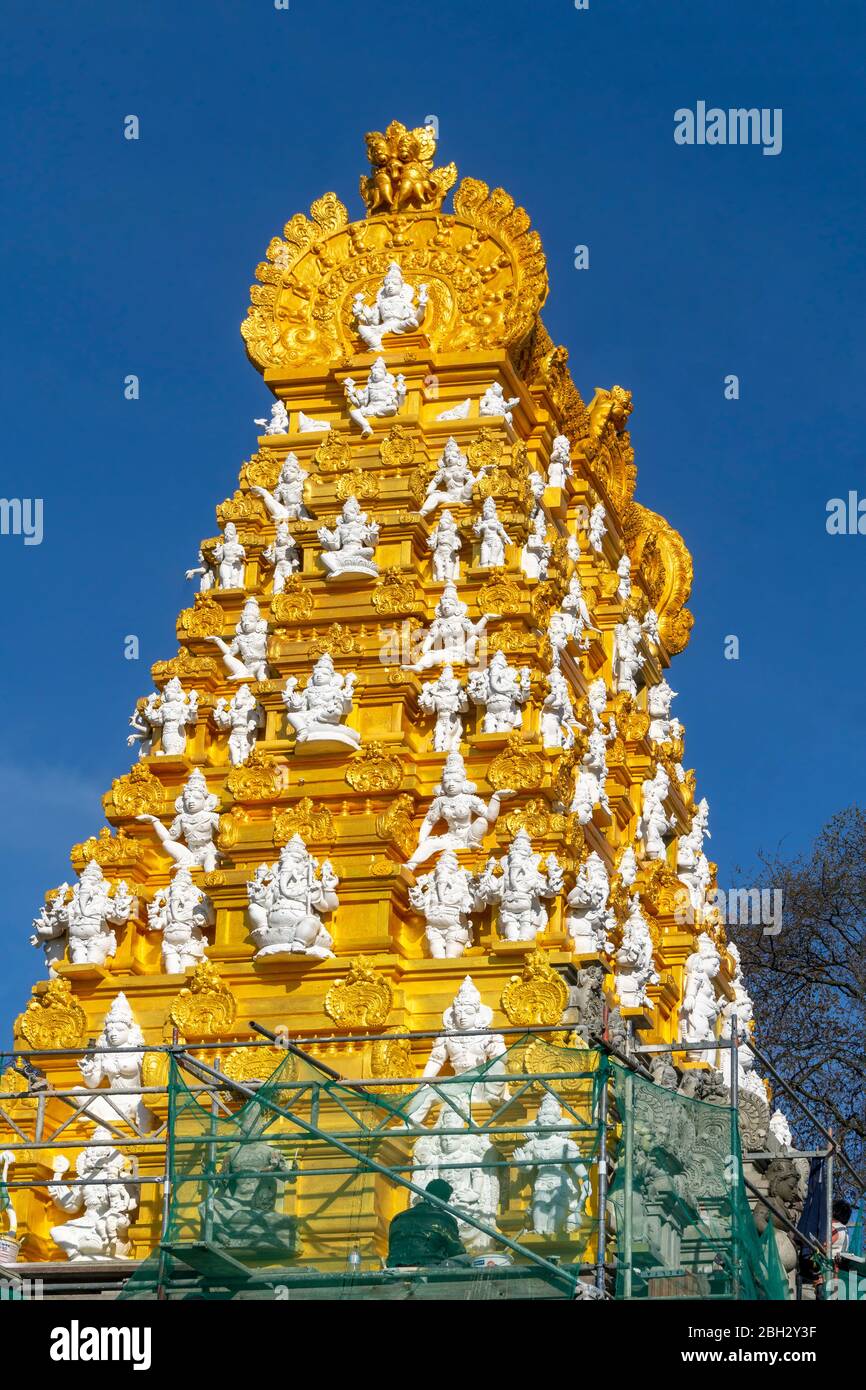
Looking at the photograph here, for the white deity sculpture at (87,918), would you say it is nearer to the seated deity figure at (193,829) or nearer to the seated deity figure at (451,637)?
the seated deity figure at (193,829)

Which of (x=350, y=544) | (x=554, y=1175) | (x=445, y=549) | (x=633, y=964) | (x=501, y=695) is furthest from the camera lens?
(x=445, y=549)

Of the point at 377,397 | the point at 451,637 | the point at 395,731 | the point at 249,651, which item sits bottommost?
the point at 395,731

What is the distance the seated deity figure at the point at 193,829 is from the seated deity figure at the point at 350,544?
3.32m

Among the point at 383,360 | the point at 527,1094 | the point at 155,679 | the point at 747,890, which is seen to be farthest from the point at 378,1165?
the point at 747,890

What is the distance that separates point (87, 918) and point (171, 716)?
10.4 feet

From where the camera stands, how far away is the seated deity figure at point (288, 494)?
113ft

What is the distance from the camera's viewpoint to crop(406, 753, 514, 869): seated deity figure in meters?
30.7

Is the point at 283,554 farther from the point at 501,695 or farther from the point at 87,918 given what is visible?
the point at 87,918

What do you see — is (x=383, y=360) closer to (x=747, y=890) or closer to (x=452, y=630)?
(x=452, y=630)

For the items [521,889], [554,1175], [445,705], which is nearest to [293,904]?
[521,889]

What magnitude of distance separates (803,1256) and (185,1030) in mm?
7967

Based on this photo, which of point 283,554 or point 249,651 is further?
point 283,554

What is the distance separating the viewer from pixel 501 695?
31484 mm

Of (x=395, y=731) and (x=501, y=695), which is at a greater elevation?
(x=501, y=695)
